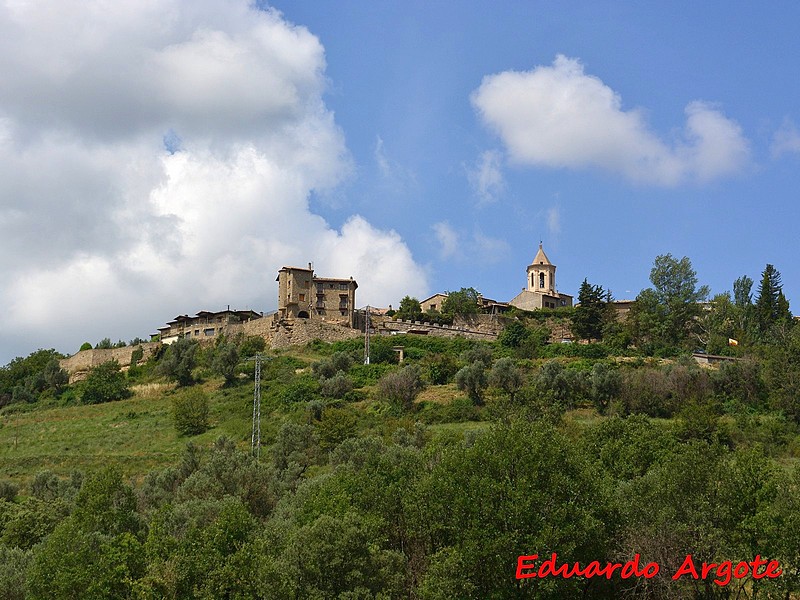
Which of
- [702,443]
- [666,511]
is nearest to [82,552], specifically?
[666,511]

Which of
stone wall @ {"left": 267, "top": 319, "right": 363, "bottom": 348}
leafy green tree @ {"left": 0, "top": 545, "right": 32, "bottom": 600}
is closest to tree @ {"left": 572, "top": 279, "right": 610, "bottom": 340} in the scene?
stone wall @ {"left": 267, "top": 319, "right": 363, "bottom": 348}

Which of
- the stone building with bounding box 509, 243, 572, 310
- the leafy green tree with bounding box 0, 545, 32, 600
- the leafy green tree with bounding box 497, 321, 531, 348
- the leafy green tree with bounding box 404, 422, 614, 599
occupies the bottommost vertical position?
the leafy green tree with bounding box 0, 545, 32, 600

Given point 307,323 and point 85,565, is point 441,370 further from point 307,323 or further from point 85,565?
point 85,565

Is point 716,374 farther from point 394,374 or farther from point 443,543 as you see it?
point 443,543

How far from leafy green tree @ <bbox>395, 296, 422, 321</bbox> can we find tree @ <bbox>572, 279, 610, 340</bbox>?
1533 cm

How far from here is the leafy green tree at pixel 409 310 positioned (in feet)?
288

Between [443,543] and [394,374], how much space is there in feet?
115

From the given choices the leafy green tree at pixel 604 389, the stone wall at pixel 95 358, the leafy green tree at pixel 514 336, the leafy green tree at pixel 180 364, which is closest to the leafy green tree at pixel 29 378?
the stone wall at pixel 95 358

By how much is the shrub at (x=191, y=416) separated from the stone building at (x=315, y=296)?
23.2m

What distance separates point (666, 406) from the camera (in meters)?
56.6

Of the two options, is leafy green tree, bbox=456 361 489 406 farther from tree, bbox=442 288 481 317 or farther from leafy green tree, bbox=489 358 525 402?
tree, bbox=442 288 481 317

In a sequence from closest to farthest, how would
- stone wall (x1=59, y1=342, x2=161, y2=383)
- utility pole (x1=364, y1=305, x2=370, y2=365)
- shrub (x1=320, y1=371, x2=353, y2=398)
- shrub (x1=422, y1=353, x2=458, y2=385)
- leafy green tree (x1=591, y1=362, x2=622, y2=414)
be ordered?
leafy green tree (x1=591, y1=362, x2=622, y2=414), shrub (x1=320, y1=371, x2=353, y2=398), shrub (x1=422, y1=353, x2=458, y2=385), utility pole (x1=364, y1=305, x2=370, y2=365), stone wall (x1=59, y1=342, x2=161, y2=383)

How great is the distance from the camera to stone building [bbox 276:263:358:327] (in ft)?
283

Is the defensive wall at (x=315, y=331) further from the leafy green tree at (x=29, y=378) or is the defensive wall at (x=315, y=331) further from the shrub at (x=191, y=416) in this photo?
the shrub at (x=191, y=416)
